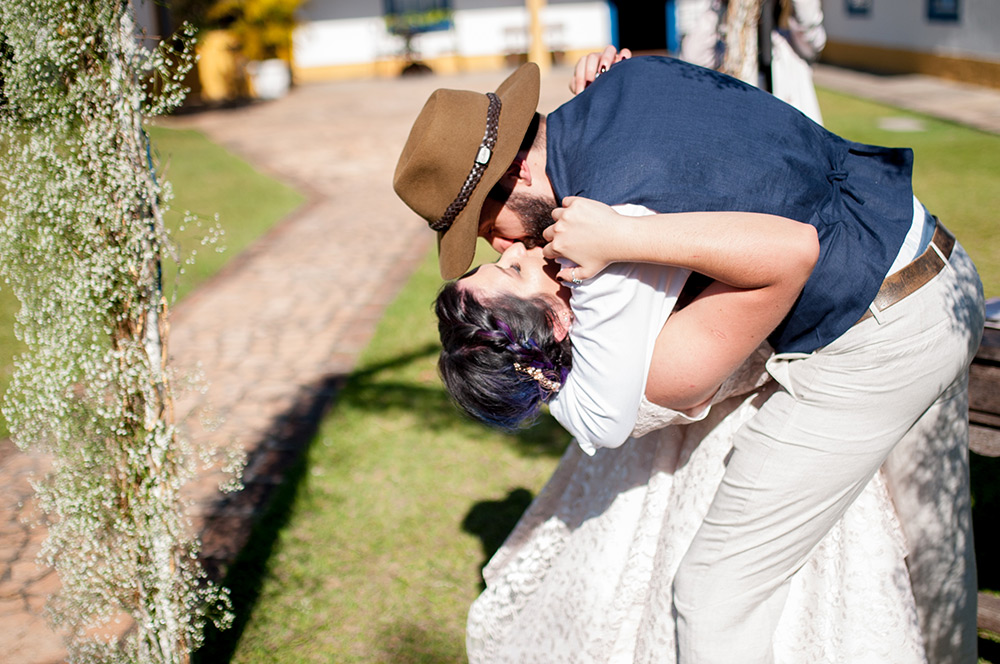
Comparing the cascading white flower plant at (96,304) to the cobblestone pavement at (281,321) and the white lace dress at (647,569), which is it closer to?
the cobblestone pavement at (281,321)

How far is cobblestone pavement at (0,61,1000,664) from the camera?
3449 mm

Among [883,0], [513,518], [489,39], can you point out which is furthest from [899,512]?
[489,39]

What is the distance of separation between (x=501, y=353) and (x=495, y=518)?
173 cm

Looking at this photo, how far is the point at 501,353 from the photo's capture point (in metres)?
2.04

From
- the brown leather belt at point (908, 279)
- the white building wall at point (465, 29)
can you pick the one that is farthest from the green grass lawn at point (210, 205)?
the white building wall at point (465, 29)

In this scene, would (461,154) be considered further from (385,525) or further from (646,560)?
(385,525)

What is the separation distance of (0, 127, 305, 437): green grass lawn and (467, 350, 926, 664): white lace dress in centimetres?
395

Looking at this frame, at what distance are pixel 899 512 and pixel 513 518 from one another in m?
1.75

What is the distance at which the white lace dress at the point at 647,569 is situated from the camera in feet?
6.82

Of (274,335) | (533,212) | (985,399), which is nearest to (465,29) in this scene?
(274,335)

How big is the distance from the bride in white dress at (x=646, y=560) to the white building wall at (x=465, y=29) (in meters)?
21.7

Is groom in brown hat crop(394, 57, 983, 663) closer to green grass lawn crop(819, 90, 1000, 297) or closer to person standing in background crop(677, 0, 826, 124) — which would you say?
person standing in background crop(677, 0, 826, 124)

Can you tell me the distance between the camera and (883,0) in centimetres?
1761

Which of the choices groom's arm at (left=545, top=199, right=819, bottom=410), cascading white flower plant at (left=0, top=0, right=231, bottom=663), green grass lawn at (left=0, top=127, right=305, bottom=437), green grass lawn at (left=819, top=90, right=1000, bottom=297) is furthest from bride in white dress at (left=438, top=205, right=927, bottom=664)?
green grass lawn at (left=0, top=127, right=305, bottom=437)
